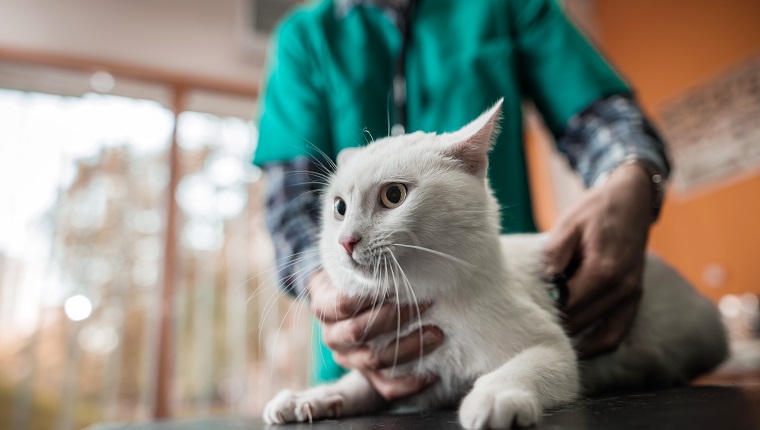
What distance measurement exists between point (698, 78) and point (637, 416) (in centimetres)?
325

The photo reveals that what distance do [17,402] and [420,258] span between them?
2919mm

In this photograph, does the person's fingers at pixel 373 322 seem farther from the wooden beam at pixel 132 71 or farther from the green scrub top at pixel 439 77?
the wooden beam at pixel 132 71

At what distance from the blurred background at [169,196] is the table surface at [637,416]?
2.00 metres

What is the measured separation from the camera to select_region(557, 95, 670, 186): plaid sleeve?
0.91m

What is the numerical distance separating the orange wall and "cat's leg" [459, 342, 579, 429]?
2683 millimetres

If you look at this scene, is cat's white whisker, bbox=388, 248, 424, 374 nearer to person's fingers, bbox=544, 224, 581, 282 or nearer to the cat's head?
the cat's head

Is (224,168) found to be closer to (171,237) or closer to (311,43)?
(171,237)

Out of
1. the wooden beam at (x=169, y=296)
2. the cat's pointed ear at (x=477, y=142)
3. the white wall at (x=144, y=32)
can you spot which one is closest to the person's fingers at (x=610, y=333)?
the cat's pointed ear at (x=477, y=142)

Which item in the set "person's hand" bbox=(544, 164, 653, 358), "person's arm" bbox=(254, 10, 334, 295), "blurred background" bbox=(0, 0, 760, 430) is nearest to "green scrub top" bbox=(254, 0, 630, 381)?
"person's arm" bbox=(254, 10, 334, 295)

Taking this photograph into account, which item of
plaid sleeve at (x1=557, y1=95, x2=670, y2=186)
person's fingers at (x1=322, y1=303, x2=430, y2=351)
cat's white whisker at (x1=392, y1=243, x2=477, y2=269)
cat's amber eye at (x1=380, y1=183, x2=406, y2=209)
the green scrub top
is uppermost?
the green scrub top

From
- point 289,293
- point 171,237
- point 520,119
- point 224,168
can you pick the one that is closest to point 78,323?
point 171,237

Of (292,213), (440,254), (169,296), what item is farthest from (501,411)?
(169,296)

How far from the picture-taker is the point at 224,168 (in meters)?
3.14

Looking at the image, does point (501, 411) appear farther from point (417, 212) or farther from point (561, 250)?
point (561, 250)
